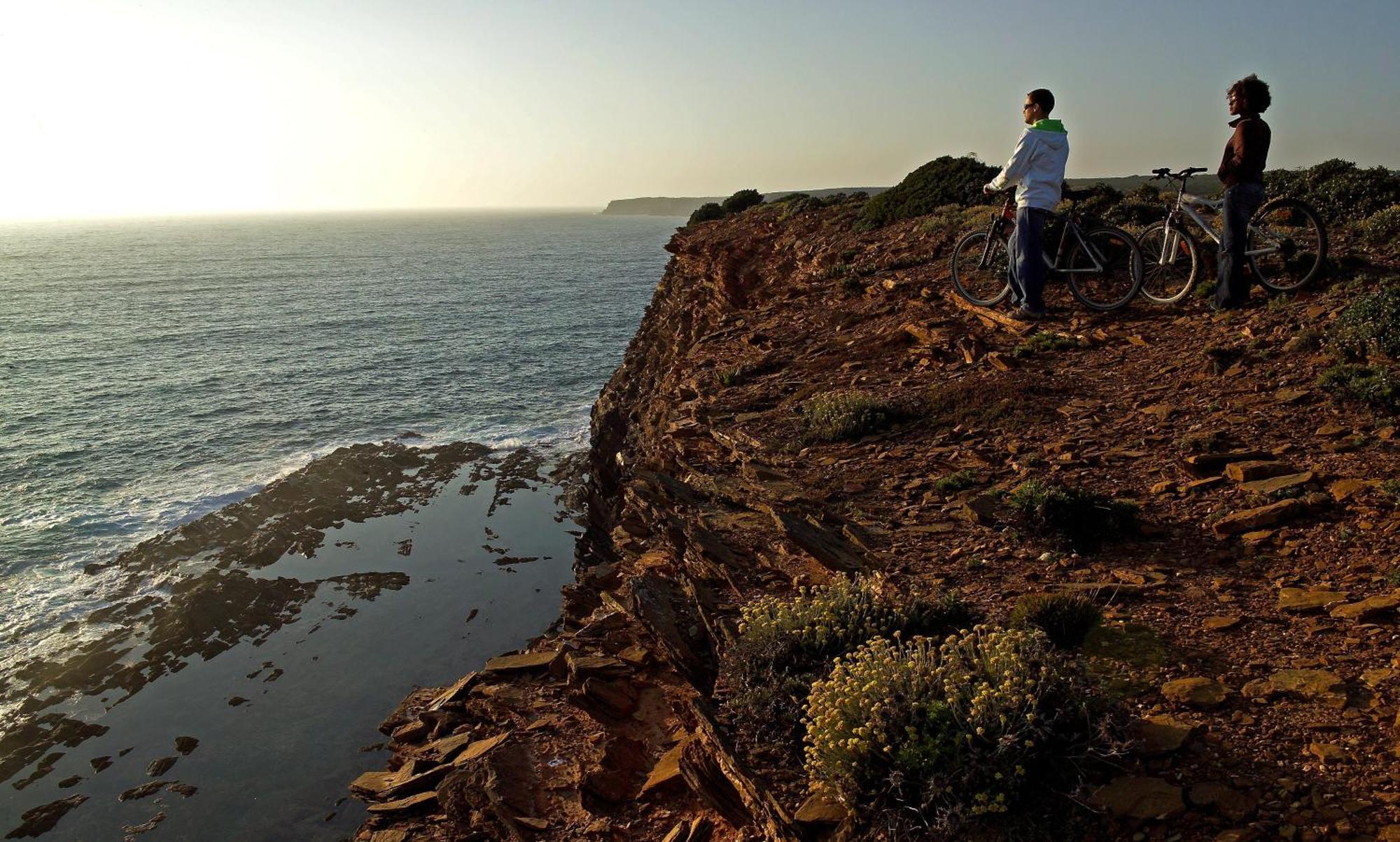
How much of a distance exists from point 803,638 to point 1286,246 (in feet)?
31.2

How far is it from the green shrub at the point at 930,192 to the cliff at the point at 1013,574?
42.7 ft

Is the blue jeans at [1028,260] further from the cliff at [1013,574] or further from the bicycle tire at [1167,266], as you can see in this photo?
the bicycle tire at [1167,266]

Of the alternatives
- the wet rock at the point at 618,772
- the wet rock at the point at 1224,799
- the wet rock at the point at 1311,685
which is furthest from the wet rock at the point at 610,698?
the wet rock at the point at 1311,685

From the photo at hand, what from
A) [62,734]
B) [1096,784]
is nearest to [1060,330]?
[1096,784]

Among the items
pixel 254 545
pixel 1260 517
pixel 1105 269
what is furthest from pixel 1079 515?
pixel 254 545

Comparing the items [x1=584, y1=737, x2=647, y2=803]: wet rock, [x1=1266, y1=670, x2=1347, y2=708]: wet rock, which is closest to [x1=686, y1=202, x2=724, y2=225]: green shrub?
[x1=584, y1=737, x2=647, y2=803]: wet rock

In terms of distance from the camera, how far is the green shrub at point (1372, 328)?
8523 mm

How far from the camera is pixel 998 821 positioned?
425 cm

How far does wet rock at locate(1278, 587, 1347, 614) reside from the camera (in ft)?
18.0

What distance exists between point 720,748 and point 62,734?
18.3 metres

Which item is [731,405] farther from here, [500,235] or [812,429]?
[500,235]

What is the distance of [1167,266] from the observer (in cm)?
1170

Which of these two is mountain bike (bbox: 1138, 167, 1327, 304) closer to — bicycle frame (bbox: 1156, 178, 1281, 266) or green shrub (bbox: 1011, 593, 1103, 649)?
bicycle frame (bbox: 1156, 178, 1281, 266)

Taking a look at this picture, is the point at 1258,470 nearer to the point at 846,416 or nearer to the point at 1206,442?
the point at 1206,442
